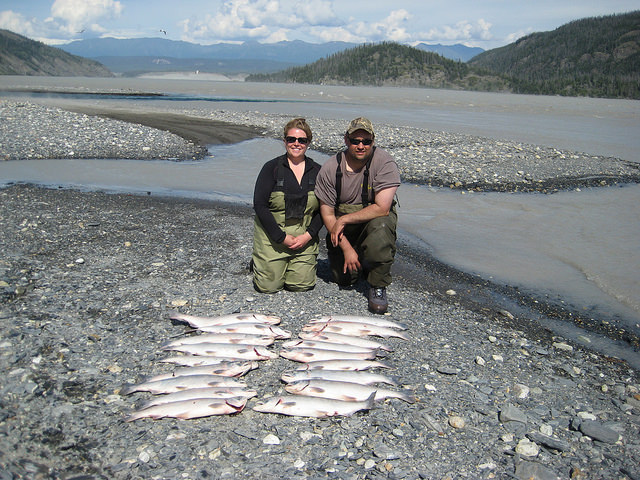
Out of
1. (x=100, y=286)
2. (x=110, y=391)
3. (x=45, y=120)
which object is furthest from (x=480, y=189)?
(x=45, y=120)

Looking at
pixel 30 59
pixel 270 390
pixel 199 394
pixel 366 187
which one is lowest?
pixel 270 390

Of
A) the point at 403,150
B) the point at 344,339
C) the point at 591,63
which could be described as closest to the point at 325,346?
the point at 344,339

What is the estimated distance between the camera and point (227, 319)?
5.30 m

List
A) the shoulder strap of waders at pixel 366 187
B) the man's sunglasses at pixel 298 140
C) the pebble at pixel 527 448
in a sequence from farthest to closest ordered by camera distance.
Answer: the shoulder strap of waders at pixel 366 187 → the man's sunglasses at pixel 298 140 → the pebble at pixel 527 448

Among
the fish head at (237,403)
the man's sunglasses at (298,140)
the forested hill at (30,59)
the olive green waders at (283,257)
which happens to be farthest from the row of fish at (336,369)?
the forested hill at (30,59)

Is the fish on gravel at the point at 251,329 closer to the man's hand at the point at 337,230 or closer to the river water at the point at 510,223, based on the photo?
the man's hand at the point at 337,230

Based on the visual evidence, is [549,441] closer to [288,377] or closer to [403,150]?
[288,377]

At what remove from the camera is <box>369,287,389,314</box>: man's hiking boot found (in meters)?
5.82

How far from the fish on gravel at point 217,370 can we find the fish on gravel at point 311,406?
486 mm

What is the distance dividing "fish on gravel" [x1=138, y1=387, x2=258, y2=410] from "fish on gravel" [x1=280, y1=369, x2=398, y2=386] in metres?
0.39

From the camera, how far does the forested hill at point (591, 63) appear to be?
416 feet

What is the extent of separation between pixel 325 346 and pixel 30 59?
19976 centimetres

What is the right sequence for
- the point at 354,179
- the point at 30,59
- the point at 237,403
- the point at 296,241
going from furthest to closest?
the point at 30,59 < the point at 296,241 < the point at 354,179 < the point at 237,403

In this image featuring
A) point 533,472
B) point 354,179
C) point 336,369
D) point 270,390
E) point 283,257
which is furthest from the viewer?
point 283,257
